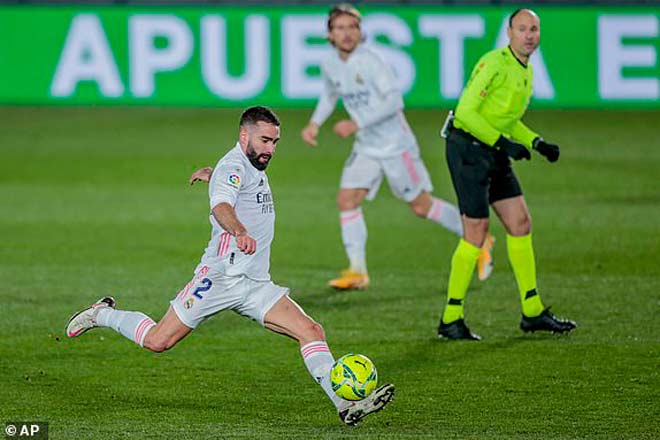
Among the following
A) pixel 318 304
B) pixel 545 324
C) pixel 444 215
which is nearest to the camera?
pixel 545 324

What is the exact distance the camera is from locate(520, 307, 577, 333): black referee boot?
962 centimetres

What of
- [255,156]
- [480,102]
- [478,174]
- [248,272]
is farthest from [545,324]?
[255,156]

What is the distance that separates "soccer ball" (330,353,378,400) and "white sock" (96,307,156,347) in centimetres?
117

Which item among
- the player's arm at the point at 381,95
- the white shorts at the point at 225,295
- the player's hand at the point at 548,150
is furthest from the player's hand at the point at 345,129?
the white shorts at the point at 225,295

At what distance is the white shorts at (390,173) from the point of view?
457 inches

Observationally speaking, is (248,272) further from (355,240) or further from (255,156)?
(355,240)

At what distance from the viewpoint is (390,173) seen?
38.2ft

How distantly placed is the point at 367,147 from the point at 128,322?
428 cm

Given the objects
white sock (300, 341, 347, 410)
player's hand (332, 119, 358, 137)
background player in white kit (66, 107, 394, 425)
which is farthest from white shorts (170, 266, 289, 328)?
player's hand (332, 119, 358, 137)

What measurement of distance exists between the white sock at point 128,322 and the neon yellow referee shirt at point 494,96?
275 centimetres

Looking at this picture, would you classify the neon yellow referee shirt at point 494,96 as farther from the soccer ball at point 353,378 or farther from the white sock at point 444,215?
the soccer ball at point 353,378

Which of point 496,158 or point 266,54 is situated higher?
point 496,158

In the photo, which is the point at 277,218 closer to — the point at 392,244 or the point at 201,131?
the point at 392,244

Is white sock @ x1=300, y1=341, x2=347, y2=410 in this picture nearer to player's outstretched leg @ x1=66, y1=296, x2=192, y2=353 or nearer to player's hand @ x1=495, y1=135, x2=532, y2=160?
player's outstretched leg @ x1=66, y1=296, x2=192, y2=353
